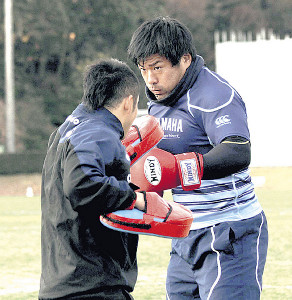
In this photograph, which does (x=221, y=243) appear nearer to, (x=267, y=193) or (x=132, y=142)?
(x=132, y=142)

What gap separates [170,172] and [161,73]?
21.6 inches

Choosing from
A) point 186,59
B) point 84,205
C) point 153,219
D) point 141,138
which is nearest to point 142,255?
point 186,59

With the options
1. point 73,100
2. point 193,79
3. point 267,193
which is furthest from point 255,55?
point 193,79

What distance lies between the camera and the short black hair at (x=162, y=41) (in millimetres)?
3947

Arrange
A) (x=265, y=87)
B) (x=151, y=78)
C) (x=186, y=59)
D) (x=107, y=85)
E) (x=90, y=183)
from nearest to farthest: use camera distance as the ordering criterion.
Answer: (x=90, y=183) < (x=107, y=85) < (x=151, y=78) < (x=186, y=59) < (x=265, y=87)

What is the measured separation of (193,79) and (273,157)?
18.0 m

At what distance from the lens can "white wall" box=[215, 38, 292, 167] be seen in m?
21.6

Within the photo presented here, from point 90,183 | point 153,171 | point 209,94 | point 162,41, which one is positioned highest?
point 162,41

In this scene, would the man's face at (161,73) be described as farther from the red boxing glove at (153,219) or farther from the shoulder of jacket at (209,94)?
the red boxing glove at (153,219)

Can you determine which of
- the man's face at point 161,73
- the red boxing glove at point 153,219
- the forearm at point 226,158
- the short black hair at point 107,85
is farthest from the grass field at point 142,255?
the short black hair at point 107,85

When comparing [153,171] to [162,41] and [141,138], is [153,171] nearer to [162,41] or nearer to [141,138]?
[141,138]

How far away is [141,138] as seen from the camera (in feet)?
12.1

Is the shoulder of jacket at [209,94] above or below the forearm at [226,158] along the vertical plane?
above

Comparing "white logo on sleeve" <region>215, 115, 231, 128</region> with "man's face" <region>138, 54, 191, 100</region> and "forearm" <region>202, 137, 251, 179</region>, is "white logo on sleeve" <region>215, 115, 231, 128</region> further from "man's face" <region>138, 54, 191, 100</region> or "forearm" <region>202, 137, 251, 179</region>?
"man's face" <region>138, 54, 191, 100</region>
